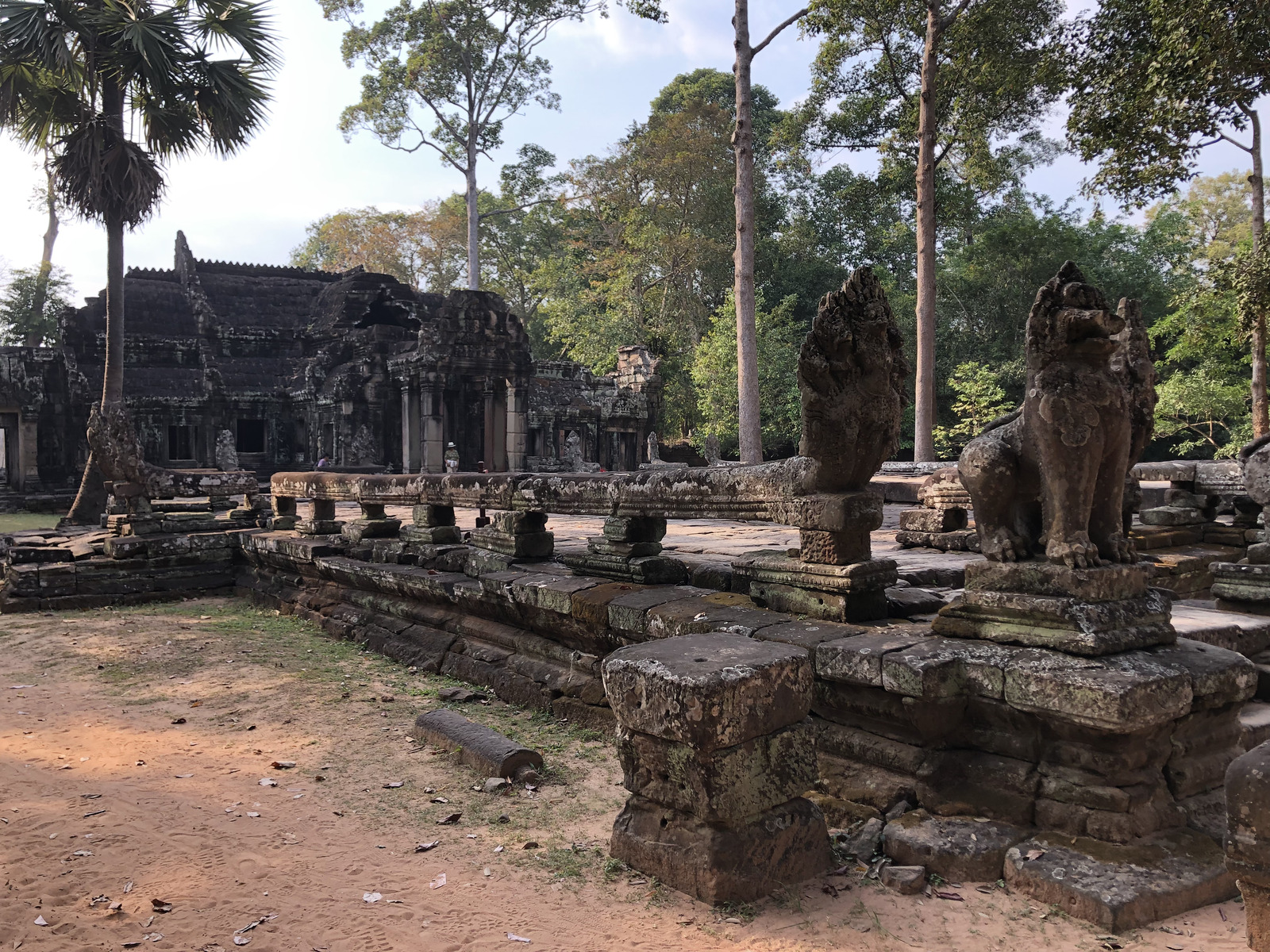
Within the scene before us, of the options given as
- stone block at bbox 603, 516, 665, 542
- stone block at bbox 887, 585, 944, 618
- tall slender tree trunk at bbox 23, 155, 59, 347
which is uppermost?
tall slender tree trunk at bbox 23, 155, 59, 347

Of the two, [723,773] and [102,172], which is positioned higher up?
[102,172]

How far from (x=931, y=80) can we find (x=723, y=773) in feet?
54.5

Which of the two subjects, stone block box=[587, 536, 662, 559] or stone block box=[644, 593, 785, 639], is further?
stone block box=[587, 536, 662, 559]

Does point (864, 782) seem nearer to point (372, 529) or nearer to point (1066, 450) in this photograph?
point (1066, 450)

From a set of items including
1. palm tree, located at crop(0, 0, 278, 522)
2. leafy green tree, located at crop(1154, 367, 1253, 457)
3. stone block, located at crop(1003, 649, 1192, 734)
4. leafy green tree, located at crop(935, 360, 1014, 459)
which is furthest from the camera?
leafy green tree, located at crop(935, 360, 1014, 459)

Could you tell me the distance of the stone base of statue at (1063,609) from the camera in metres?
2.92

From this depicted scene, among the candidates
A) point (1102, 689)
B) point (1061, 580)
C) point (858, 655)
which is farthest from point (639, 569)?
point (1102, 689)

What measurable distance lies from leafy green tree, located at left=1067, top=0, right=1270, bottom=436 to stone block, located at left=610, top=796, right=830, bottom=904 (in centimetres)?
928

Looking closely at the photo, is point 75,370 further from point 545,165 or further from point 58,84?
point 545,165

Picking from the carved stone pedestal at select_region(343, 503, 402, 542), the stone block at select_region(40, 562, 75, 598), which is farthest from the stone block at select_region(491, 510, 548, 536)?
the stone block at select_region(40, 562, 75, 598)

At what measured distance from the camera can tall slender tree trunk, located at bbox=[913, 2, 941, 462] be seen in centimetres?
1584

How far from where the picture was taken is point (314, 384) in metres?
25.9

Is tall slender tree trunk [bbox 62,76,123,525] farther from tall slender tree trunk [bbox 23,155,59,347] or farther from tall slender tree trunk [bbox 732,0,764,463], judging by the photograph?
tall slender tree trunk [bbox 23,155,59,347]

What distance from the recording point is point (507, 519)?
636cm
